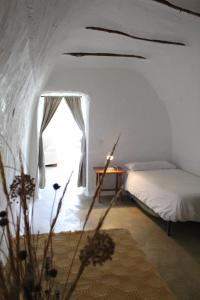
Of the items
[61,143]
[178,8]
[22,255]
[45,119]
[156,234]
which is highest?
[178,8]

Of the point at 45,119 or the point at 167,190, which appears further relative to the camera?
the point at 45,119

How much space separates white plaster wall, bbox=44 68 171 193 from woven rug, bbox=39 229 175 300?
3.59 meters

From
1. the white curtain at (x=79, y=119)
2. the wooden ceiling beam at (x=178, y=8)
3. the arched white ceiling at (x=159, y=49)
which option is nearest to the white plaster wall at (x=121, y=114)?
the arched white ceiling at (x=159, y=49)

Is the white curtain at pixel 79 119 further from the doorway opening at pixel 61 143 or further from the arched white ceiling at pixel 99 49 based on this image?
the doorway opening at pixel 61 143

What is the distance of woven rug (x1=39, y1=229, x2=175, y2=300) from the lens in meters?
1.52

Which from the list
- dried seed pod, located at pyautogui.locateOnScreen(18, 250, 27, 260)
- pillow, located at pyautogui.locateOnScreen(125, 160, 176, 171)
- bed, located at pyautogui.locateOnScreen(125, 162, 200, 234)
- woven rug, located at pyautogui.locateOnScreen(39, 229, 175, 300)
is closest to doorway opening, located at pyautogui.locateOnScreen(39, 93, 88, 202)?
pillow, located at pyautogui.locateOnScreen(125, 160, 176, 171)

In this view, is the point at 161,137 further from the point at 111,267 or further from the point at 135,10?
the point at 111,267

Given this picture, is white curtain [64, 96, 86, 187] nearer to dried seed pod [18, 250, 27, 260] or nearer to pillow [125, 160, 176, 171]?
pillow [125, 160, 176, 171]

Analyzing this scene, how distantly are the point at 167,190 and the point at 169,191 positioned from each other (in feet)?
0.19

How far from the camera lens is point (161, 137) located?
5.90 metres

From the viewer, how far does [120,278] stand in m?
1.69

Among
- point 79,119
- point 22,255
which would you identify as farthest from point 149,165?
point 22,255

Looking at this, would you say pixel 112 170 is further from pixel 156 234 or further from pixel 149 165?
pixel 156 234

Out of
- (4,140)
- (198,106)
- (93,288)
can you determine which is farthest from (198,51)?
(93,288)
